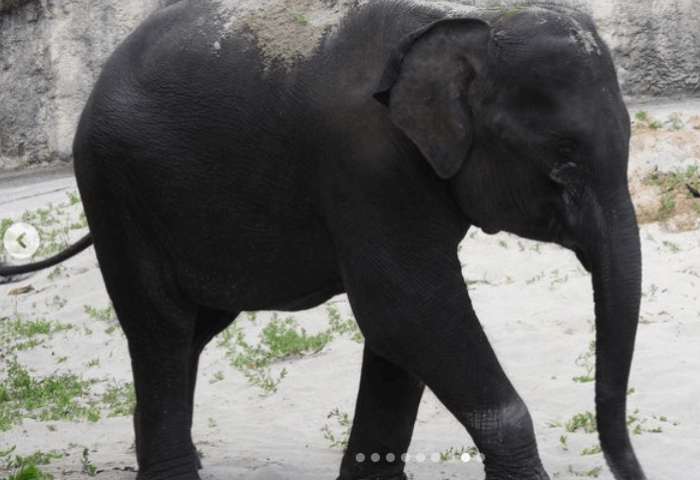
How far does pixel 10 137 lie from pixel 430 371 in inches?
435

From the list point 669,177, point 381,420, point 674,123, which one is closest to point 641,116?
point 674,123

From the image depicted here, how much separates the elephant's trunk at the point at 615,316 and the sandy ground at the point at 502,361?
4.83 ft

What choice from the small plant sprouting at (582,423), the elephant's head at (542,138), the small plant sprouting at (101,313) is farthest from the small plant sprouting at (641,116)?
the elephant's head at (542,138)

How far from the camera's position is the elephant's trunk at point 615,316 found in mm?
4367

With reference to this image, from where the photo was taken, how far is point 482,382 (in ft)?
15.6

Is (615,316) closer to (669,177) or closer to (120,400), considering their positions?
(120,400)

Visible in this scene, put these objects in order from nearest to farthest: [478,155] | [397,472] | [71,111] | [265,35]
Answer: [478,155] → [265,35] → [397,472] → [71,111]

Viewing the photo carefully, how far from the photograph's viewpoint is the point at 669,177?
A: 9.92 meters

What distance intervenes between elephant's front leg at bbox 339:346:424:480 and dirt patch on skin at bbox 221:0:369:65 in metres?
1.17

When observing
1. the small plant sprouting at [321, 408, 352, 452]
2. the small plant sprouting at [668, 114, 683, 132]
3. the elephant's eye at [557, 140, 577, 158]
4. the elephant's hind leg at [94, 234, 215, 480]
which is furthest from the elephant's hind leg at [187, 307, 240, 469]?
the small plant sprouting at [668, 114, 683, 132]

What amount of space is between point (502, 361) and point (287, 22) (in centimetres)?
321

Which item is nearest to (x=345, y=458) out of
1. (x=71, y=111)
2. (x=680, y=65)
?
(x=680, y=65)

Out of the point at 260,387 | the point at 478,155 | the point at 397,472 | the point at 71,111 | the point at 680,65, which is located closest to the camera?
the point at 478,155

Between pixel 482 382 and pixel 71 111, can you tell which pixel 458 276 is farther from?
pixel 71 111
